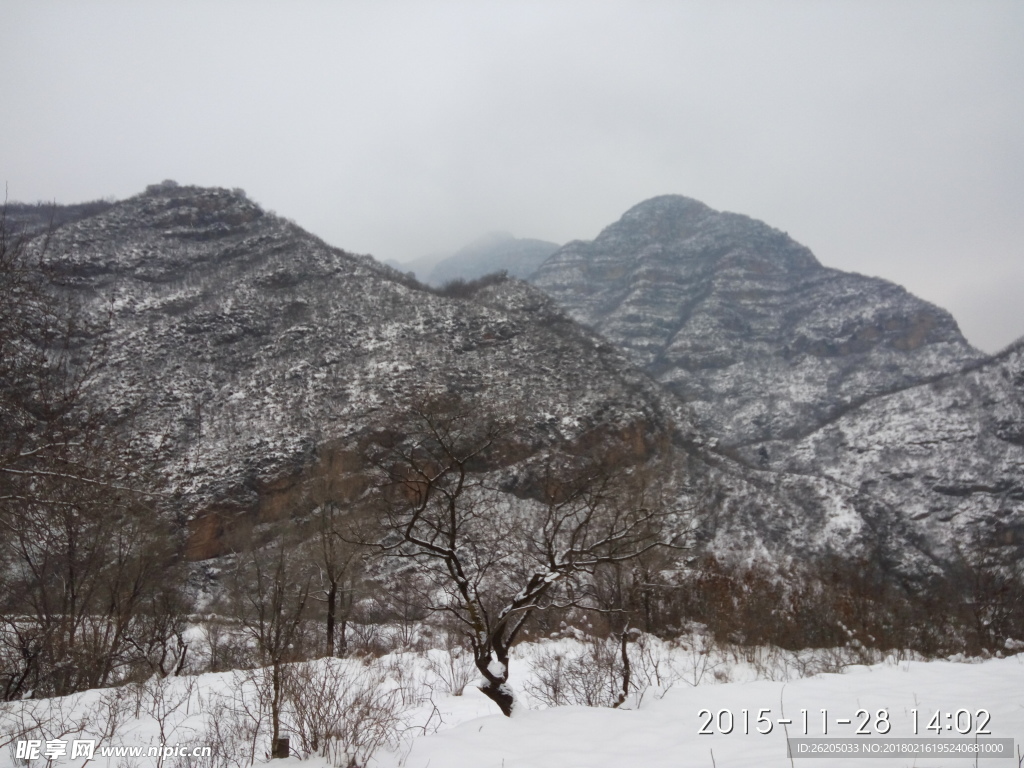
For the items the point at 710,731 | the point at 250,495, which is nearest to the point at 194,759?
the point at 710,731

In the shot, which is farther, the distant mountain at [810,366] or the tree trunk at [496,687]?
the distant mountain at [810,366]

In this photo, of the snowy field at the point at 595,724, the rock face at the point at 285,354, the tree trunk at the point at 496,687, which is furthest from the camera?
the rock face at the point at 285,354

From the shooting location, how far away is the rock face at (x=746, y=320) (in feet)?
233

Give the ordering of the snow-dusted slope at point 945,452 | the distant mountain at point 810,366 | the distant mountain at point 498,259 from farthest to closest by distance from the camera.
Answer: the distant mountain at point 498,259 < the distant mountain at point 810,366 < the snow-dusted slope at point 945,452

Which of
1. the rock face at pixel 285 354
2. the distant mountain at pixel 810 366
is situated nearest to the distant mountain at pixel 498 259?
the distant mountain at pixel 810 366

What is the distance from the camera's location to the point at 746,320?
9488 cm

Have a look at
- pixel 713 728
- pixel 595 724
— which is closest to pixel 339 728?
pixel 595 724

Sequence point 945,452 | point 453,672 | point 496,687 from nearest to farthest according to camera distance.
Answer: point 496,687 < point 453,672 < point 945,452

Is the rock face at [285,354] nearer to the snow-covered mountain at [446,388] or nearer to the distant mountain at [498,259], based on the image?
the snow-covered mountain at [446,388]

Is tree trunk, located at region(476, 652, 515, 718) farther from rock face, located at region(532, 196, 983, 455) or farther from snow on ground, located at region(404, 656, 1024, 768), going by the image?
rock face, located at region(532, 196, 983, 455)

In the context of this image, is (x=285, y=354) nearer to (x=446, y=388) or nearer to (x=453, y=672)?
(x=446, y=388)

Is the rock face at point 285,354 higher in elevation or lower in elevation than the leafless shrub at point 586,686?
higher

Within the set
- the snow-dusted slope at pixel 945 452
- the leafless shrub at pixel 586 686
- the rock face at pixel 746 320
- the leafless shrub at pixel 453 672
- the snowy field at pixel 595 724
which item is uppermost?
the rock face at pixel 746 320

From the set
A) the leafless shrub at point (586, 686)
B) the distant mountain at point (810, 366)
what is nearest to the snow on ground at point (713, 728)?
the leafless shrub at point (586, 686)
